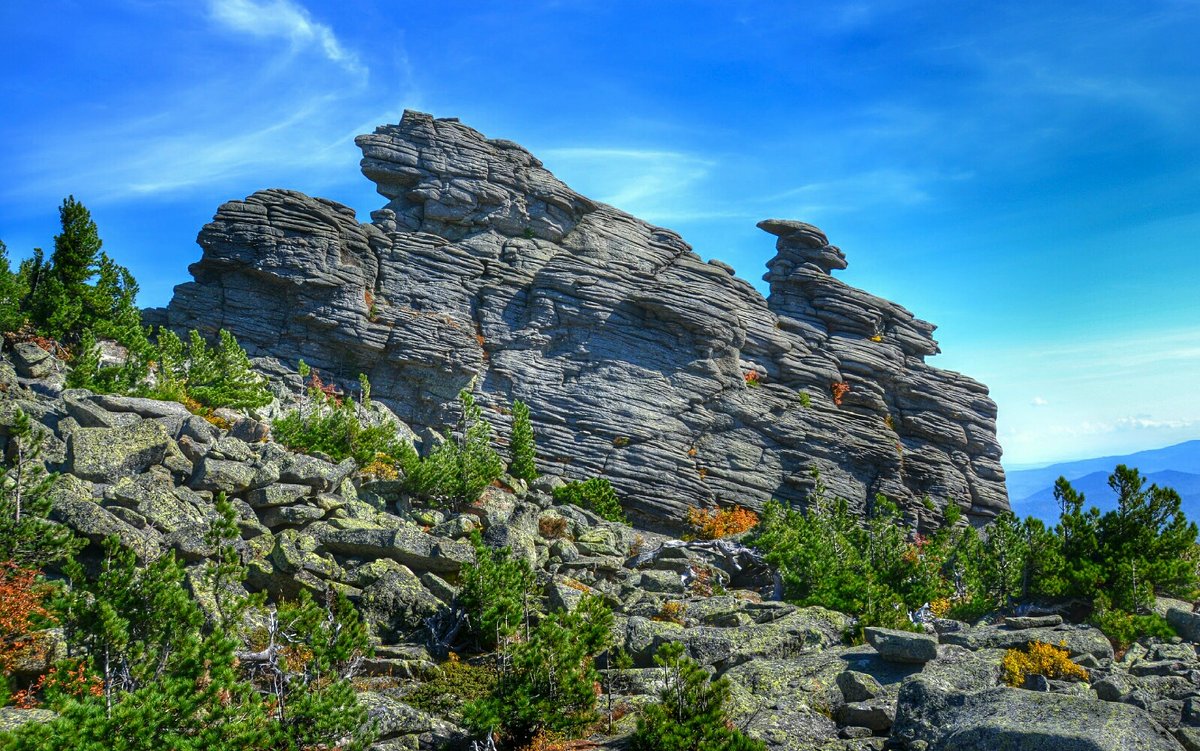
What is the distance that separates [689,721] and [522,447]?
35.8 meters

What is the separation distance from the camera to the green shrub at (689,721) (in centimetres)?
1491

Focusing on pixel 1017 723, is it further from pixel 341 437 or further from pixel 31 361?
pixel 31 361

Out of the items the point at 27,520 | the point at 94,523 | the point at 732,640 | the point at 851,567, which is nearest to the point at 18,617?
the point at 27,520

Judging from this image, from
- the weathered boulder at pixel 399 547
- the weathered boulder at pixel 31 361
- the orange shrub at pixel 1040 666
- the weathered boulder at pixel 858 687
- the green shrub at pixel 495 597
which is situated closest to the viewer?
the weathered boulder at pixel 858 687

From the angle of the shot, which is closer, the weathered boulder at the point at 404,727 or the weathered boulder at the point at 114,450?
the weathered boulder at the point at 404,727

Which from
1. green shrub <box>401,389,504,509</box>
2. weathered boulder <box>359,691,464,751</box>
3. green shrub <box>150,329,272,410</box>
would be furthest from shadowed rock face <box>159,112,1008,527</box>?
weathered boulder <box>359,691,464,751</box>

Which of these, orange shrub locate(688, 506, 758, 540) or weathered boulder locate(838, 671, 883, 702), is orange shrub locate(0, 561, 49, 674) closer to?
weathered boulder locate(838, 671, 883, 702)

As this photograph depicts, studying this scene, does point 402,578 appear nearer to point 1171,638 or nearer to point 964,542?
point 1171,638

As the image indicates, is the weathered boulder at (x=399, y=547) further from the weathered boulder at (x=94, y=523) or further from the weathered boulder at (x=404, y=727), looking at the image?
the weathered boulder at (x=404, y=727)

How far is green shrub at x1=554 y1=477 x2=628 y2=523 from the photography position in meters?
49.0

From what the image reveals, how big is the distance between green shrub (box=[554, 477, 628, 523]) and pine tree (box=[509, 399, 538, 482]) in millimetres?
2286

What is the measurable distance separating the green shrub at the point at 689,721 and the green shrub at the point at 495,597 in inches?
303

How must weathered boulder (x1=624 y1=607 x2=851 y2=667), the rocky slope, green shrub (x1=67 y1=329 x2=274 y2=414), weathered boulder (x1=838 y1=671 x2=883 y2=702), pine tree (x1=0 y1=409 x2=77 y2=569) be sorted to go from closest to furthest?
the rocky slope, weathered boulder (x1=838 y1=671 x2=883 y2=702), pine tree (x1=0 y1=409 x2=77 y2=569), weathered boulder (x1=624 y1=607 x2=851 y2=667), green shrub (x1=67 y1=329 x2=274 y2=414)

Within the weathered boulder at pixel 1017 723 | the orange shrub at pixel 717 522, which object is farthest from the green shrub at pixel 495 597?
the orange shrub at pixel 717 522
